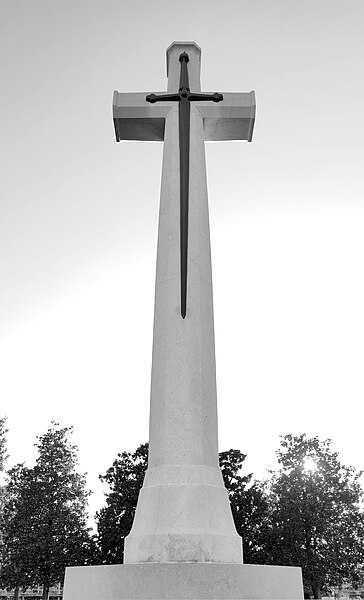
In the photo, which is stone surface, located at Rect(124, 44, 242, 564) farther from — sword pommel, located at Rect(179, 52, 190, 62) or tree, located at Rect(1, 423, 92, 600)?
tree, located at Rect(1, 423, 92, 600)

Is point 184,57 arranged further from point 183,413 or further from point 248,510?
point 248,510

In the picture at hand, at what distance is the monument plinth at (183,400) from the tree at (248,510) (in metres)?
33.1

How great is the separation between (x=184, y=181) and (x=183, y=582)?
638cm

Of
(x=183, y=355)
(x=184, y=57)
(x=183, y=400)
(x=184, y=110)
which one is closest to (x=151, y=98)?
(x=184, y=110)

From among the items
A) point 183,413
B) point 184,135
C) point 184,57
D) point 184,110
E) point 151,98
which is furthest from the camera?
point 184,57

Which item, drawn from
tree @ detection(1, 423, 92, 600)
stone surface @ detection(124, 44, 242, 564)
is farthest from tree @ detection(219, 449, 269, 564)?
stone surface @ detection(124, 44, 242, 564)

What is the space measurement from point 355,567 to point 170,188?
36802 mm

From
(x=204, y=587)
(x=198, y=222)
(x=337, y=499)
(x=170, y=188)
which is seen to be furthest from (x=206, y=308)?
(x=337, y=499)

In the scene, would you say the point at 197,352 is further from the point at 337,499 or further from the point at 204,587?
the point at 337,499

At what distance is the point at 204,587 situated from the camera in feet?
18.1

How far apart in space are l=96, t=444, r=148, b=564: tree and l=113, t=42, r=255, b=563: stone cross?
30438mm

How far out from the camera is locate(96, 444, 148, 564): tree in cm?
3619

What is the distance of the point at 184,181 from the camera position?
934 cm

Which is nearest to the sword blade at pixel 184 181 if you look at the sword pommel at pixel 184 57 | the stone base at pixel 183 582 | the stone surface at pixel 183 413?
the stone surface at pixel 183 413
